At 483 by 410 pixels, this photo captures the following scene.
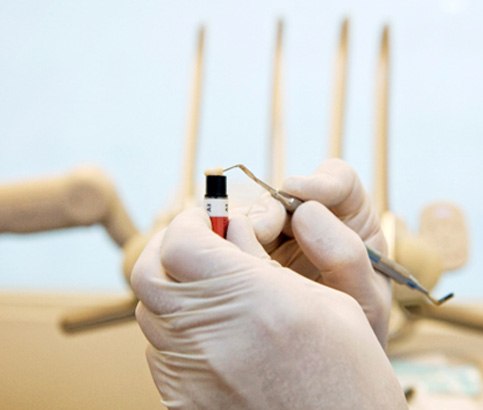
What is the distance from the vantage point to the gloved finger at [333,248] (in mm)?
928

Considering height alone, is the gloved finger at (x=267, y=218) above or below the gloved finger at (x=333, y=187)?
below

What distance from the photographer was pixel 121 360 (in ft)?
7.80

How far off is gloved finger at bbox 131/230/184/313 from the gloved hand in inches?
6.7

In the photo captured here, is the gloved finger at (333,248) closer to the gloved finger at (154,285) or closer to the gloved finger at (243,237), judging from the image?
the gloved finger at (243,237)

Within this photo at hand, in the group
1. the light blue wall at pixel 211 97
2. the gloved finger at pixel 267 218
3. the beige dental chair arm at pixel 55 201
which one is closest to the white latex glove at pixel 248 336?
the gloved finger at pixel 267 218

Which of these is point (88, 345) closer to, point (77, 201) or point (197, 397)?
point (77, 201)

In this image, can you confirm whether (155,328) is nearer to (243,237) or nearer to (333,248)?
(243,237)

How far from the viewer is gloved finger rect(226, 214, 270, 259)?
0.82 meters

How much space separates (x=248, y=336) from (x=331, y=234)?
0.86 ft

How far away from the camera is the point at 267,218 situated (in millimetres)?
916

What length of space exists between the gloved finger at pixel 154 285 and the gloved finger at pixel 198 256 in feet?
0.05

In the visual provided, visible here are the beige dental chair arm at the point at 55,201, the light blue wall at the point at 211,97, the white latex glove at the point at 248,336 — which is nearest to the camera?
the white latex glove at the point at 248,336

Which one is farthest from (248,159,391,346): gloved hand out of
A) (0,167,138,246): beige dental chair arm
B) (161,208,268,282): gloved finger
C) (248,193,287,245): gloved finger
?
(0,167,138,246): beige dental chair arm

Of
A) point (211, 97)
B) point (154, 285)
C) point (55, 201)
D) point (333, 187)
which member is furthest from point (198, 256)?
point (211, 97)
